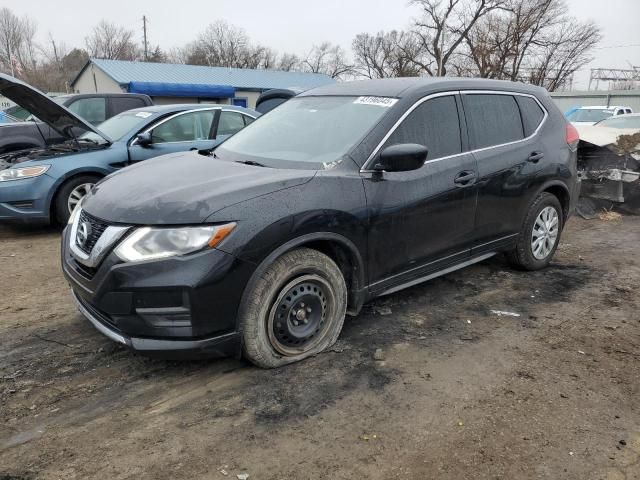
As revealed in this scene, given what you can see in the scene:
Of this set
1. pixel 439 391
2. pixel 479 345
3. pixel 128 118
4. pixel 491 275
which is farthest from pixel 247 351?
pixel 128 118

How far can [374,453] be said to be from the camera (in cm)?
246

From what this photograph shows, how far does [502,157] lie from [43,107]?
5.07m

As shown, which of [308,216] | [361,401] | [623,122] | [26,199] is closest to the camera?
[361,401]

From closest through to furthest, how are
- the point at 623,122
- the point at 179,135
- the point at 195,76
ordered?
the point at 179,135 < the point at 623,122 < the point at 195,76

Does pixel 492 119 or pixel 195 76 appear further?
pixel 195 76

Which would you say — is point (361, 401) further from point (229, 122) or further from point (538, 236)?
point (229, 122)

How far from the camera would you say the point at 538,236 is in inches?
193

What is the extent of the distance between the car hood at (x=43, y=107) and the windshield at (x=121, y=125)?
0.19 metres

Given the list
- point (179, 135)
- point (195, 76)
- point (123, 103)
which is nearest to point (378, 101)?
point (179, 135)

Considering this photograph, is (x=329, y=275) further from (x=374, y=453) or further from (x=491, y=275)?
(x=491, y=275)

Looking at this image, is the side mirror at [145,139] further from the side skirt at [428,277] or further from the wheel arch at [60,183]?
the side skirt at [428,277]

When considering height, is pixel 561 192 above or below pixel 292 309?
above

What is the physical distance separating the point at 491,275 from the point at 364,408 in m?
2.67

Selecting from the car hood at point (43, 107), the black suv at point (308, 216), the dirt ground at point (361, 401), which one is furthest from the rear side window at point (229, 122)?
the dirt ground at point (361, 401)
